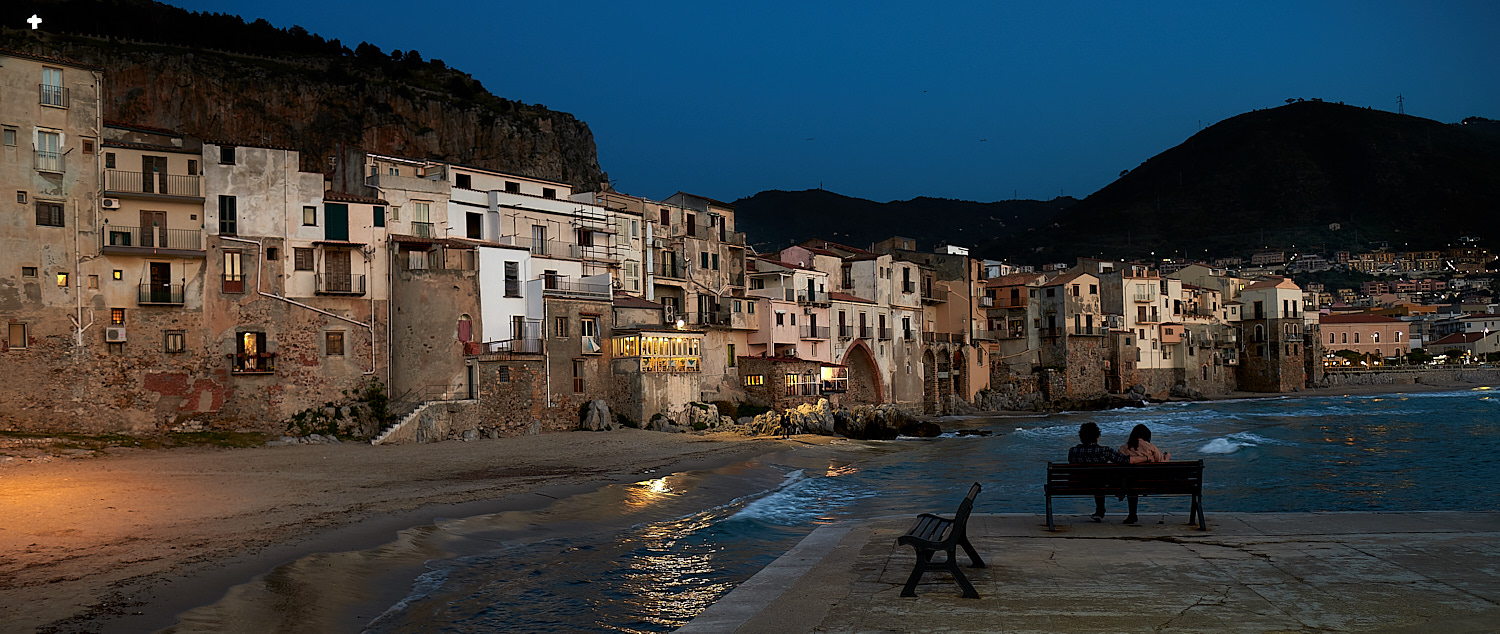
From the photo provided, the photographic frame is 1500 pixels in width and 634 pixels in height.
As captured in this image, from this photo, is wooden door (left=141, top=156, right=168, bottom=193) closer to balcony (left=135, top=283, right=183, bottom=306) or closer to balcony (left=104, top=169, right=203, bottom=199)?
balcony (left=104, top=169, right=203, bottom=199)

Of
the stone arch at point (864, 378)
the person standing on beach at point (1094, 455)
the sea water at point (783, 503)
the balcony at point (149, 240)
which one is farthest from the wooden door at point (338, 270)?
the stone arch at point (864, 378)

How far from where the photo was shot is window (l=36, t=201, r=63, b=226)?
34.9 meters

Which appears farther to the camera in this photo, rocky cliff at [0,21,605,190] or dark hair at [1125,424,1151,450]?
rocky cliff at [0,21,605,190]

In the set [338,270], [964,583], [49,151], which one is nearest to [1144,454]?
[964,583]

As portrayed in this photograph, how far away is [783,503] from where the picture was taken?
80.1ft

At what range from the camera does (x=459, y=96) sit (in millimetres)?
116125

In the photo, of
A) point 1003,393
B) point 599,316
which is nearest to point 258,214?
point 599,316

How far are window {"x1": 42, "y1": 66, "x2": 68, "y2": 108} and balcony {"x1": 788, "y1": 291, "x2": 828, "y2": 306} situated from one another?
38.7 metres

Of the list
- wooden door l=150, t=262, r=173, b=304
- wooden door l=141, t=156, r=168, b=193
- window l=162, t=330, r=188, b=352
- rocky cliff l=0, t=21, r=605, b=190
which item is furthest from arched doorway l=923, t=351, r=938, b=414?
wooden door l=141, t=156, r=168, b=193

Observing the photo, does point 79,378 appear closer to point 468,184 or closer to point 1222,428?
point 468,184

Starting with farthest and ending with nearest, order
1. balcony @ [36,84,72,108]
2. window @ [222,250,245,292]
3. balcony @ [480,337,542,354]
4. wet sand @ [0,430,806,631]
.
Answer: balcony @ [480,337,542,354], window @ [222,250,245,292], balcony @ [36,84,72,108], wet sand @ [0,430,806,631]

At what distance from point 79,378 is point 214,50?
79580 mm

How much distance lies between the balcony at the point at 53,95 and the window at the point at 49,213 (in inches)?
139

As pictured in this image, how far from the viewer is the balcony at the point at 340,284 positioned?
39656 millimetres
